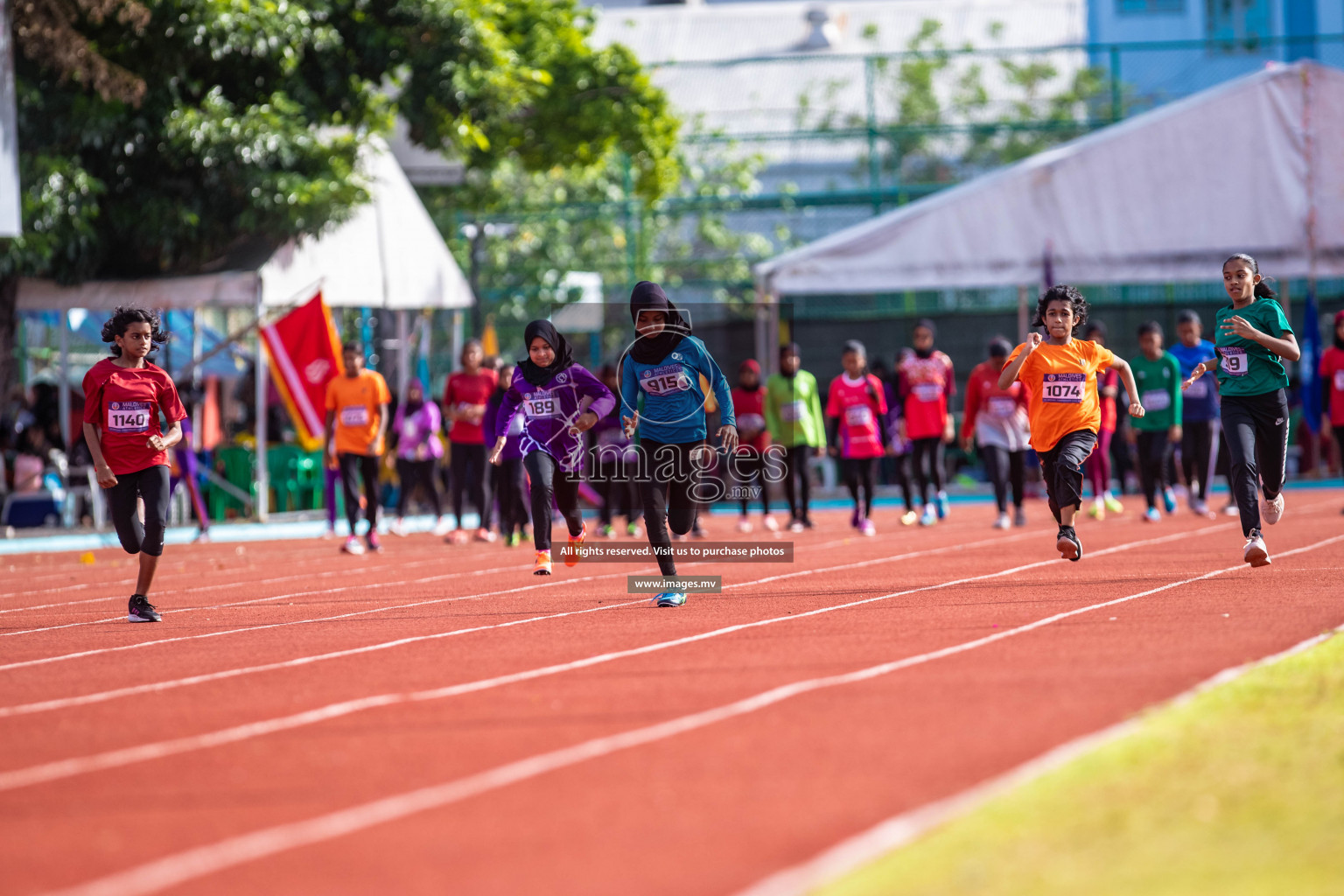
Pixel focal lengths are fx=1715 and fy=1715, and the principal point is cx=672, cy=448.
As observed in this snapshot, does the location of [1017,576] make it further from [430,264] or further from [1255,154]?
[430,264]

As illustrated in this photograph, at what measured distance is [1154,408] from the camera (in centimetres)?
1830

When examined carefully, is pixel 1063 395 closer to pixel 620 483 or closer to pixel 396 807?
pixel 396 807

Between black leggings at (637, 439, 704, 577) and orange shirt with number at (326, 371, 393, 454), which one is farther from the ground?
orange shirt with number at (326, 371, 393, 454)

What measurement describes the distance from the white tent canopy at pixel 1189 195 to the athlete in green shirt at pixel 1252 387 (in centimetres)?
1128

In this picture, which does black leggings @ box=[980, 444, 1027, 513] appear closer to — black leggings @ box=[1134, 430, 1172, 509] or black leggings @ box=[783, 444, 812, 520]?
black leggings @ box=[1134, 430, 1172, 509]

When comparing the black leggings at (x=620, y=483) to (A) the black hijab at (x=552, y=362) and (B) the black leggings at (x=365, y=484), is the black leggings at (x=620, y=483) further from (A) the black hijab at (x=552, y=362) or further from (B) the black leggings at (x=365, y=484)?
(A) the black hijab at (x=552, y=362)

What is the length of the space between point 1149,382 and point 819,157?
1960cm

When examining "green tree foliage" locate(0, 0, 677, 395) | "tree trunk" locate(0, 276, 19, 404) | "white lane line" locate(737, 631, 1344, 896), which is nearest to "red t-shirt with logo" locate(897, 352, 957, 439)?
"green tree foliage" locate(0, 0, 677, 395)

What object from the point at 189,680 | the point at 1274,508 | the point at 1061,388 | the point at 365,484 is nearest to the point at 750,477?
the point at 365,484

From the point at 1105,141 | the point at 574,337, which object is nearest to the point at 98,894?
the point at 1105,141

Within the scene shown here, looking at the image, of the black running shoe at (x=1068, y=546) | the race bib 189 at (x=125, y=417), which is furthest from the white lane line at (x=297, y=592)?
the black running shoe at (x=1068, y=546)

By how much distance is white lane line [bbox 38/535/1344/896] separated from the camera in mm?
4523

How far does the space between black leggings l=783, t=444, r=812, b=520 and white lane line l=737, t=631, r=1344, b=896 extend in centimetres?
1339

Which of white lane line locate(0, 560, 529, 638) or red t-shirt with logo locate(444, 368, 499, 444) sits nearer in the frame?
white lane line locate(0, 560, 529, 638)
